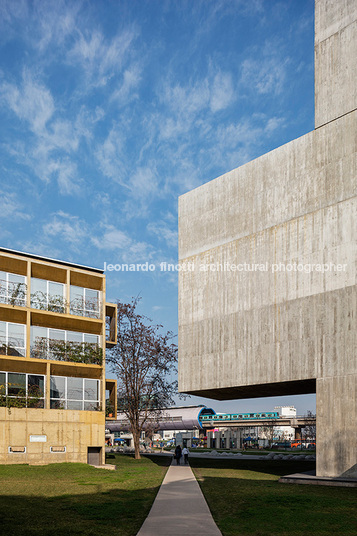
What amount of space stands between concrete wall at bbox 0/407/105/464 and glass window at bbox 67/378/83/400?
4.70 ft

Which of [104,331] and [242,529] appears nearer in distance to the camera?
[242,529]

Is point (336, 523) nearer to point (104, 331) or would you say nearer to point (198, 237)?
point (198, 237)

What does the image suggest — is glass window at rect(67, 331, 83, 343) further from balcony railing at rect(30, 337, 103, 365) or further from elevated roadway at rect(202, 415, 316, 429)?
elevated roadway at rect(202, 415, 316, 429)

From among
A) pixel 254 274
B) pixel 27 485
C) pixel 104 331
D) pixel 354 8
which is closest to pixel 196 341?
pixel 254 274

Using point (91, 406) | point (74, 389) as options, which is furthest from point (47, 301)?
point (91, 406)

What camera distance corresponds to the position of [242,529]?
36.3 feet

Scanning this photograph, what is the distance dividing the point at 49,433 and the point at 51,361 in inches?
166

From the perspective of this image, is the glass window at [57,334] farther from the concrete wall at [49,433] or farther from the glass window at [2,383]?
the concrete wall at [49,433]

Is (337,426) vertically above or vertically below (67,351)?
below

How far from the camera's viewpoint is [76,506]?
1437 centimetres

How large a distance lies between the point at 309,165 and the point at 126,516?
18.8 metres

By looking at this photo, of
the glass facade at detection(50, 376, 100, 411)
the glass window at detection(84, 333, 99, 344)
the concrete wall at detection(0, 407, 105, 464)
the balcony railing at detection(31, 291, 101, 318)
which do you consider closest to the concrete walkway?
the concrete wall at detection(0, 407, 105, 464)

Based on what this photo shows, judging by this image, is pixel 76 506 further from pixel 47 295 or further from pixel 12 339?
pixel 47 295

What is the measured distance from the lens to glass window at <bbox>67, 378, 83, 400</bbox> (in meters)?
36.1
